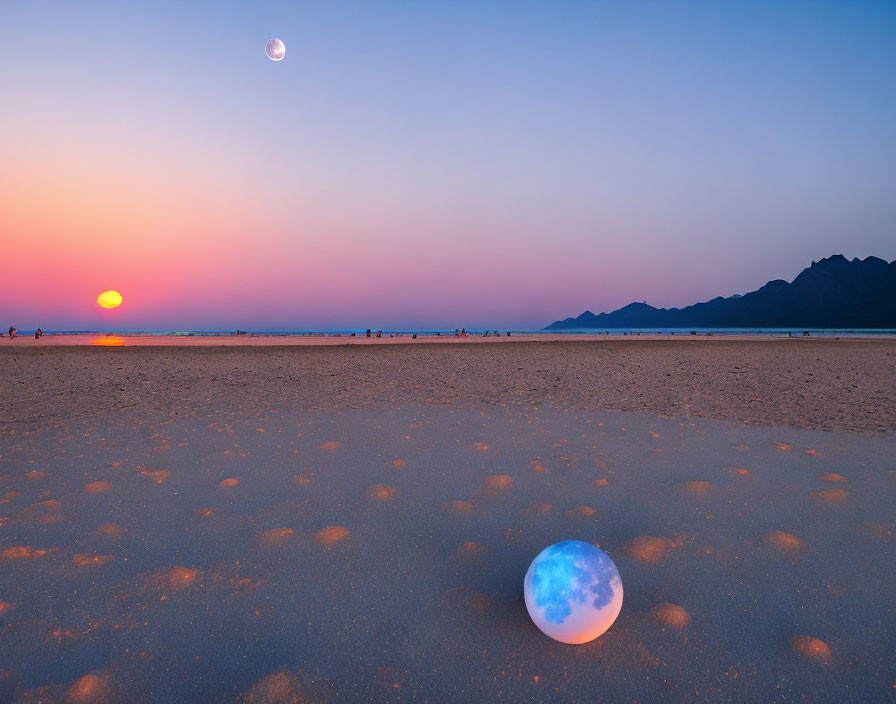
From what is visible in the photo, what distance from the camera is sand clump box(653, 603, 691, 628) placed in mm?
2391

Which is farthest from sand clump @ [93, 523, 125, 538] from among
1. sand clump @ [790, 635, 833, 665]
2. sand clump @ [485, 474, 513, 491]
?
sand clump @ [790, 635, 833, 665]

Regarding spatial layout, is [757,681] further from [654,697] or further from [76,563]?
[76,563]

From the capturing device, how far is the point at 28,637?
2.27 meters

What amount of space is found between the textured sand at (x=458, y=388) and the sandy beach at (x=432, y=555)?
716 mm

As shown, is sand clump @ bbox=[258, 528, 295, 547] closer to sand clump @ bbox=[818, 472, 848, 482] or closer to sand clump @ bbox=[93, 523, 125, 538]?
sand clump @ bbox=[93, 523, 125, 538]

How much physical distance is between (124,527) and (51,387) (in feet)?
30.3

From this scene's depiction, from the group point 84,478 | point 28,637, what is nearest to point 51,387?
point 84,478

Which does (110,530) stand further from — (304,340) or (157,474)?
(304,340)

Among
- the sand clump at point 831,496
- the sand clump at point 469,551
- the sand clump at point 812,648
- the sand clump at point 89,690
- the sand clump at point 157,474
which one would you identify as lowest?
the sand clump at point 812,648

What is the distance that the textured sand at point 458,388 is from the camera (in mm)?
7480

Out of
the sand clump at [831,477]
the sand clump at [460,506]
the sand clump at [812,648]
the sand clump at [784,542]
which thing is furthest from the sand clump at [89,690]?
the sand clump at [831,477]

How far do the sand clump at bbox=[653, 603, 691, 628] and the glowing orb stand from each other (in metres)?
0.31

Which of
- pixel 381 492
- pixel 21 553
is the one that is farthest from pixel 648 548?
pixel 21 553

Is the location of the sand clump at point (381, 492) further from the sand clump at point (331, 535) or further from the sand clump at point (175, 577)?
the sand clump at point (175, 577)
